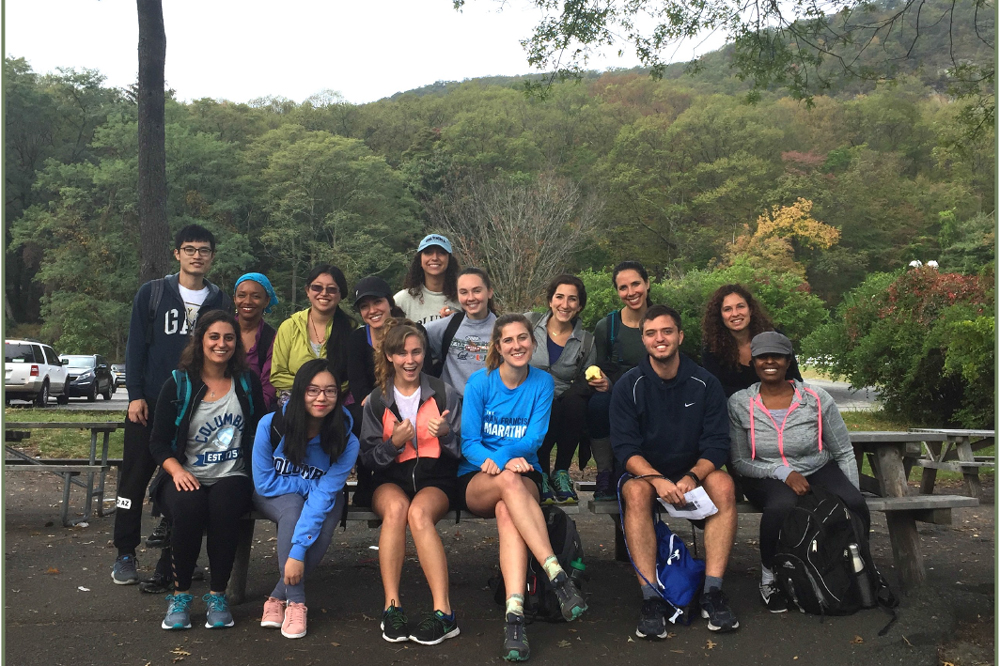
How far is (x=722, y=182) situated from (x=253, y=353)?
5111 cm

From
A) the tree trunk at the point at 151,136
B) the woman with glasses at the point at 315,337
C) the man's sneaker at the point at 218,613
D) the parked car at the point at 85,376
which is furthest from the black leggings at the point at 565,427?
the parked car at the point at 85,376

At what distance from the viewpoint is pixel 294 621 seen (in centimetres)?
409

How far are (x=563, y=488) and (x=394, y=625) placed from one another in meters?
1.19

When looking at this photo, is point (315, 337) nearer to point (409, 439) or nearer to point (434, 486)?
point (409, 439)

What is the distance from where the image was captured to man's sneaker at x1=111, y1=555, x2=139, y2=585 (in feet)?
16.0

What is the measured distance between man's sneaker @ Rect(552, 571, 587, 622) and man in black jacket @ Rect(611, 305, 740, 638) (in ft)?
1.57

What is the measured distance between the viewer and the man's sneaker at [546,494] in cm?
455

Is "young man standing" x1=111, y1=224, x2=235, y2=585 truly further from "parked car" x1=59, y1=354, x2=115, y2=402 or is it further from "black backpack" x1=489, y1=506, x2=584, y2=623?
"parked car" x1=59, y1=354, x2=115, y2=402

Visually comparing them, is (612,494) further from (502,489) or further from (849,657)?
(849,657)

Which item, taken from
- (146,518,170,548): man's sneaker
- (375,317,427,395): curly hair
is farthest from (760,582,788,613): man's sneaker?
(146,518,170,548): man's sneaker

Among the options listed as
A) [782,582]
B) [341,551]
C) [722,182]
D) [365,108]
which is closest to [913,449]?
[782,582]

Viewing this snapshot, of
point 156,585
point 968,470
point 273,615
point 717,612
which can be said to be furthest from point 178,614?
point 968,470

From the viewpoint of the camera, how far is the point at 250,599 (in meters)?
4.69

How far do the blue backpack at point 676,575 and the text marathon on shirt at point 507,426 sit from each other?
0.77m
